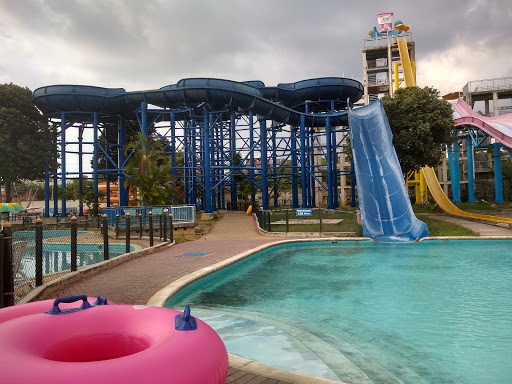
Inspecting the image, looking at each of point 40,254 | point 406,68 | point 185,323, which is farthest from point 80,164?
point 406,68

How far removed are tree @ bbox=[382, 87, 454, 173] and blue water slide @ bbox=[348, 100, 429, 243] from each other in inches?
180

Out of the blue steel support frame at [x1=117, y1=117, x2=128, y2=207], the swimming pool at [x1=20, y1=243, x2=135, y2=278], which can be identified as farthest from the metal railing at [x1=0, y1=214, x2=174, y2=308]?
the blue steel support frame at [x1=117, y1=117, x2=128, y2=207]

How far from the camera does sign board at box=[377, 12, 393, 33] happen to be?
5188 cm

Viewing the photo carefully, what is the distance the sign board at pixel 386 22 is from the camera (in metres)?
51.9

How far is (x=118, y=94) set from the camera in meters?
30.3

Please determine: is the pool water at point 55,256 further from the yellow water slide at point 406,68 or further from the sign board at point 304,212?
the yellow water slide at point 406,68

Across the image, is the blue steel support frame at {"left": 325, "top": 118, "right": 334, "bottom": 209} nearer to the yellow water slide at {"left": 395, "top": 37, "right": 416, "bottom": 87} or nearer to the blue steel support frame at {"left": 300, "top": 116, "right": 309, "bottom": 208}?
the blue steel support frame at {"left": 300, "top": 116, "right": 309, "bottom": 208}

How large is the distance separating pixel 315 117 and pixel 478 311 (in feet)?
92.3

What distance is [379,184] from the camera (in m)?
17.9

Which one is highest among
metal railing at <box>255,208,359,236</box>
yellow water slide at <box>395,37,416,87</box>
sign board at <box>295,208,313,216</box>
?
yellow water slide at <box>395,37,416,87</box>

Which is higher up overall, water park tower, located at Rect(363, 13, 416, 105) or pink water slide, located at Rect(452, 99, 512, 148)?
water park tower, located at Rect(363, 13, 416, 105)

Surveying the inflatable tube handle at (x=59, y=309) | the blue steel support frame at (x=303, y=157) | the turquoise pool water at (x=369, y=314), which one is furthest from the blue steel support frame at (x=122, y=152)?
the inflatable tube handle at (x=59, y=309)

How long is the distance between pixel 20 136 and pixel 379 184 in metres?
28.7

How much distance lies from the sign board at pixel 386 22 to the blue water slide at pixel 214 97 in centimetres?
2176
